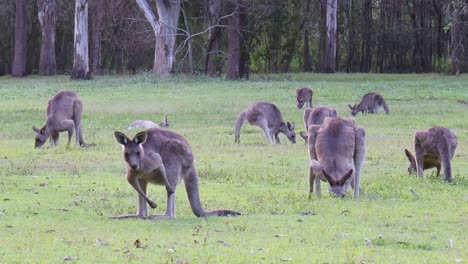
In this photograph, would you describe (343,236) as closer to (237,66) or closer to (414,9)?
(237,66)

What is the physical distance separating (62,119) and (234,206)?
7985 millimetres

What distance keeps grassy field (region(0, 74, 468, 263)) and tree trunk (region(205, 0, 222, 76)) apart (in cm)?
2306

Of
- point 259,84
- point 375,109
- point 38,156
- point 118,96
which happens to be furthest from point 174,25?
point 38,156

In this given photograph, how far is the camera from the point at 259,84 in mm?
37219

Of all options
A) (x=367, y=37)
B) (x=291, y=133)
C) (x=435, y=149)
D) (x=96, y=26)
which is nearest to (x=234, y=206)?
(x=435, y=149)

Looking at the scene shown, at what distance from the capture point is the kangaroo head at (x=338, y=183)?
38.7 feet

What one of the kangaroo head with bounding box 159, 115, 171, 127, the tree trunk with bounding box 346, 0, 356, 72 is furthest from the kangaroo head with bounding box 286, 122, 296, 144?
the tree trunk with bounding box 346, 0, 356, 72

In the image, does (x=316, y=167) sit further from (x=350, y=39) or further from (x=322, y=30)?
(x=350, y=39)

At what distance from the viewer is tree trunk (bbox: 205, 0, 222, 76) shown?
157 feet

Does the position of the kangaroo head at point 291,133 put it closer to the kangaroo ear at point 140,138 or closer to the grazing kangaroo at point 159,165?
the grazing kangaroo at point 159,165

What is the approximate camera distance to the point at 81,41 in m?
43.2

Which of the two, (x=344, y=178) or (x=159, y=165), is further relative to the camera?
(x=344, y=178)

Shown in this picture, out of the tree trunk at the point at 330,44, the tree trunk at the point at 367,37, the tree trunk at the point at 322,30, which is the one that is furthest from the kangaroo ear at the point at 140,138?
the tree trunk at the point at 367,37

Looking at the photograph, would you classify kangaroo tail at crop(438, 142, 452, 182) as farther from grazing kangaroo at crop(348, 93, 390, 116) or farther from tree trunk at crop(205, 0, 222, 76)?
tree trunk at crop(205, 0, 222, 76)
